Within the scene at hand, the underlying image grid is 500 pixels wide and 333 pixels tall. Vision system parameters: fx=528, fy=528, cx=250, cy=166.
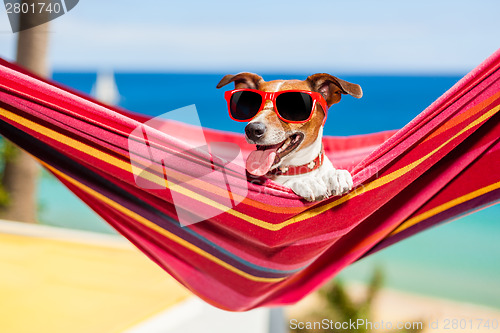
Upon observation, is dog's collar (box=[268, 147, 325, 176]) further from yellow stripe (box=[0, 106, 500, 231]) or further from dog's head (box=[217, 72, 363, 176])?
yellow stripe (box=[0, 106, 500, 231])

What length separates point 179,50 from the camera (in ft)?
50.2

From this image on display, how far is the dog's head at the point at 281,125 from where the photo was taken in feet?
4.11

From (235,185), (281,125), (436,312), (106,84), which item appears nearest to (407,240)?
(436,312)

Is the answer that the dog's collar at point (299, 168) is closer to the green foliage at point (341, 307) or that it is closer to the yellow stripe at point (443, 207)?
the yellow stripe at point (443, 207)

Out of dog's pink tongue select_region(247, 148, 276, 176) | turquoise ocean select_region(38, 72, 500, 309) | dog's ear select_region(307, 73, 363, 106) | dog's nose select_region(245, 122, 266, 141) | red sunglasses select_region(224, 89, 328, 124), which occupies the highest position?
turquoise ocean select_region(38, 72, 500, 309)

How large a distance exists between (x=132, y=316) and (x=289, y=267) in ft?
3.45

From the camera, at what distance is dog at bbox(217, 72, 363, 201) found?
1.23 m

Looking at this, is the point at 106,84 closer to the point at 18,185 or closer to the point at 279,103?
the point at 18,185

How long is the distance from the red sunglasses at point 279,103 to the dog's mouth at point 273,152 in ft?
0.23

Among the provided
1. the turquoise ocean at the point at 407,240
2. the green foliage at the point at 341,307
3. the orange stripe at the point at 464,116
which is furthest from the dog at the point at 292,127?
the turquoise ocean at the point at 407,240

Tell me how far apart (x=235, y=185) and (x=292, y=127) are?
25 cm

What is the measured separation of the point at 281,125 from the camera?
1266mm

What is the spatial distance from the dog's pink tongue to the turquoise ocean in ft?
17.1

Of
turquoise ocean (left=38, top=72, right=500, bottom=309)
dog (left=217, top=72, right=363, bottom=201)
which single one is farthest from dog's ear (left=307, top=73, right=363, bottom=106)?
turquoise ocean (left=38, top=72, right=500, bottom=309)
